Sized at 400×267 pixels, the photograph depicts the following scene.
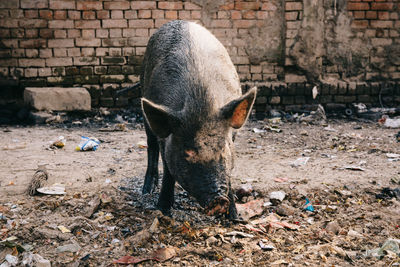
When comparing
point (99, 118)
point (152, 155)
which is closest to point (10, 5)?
point (99, 118)

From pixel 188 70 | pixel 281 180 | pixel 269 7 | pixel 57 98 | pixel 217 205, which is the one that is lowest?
pixel 281 180

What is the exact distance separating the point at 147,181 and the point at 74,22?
162 inches

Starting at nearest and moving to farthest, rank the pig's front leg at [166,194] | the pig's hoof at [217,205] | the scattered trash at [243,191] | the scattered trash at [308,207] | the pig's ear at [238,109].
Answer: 1. the pig's hoof at [217,205]
2. the pig's ear at [238,109]
3. the pig's front leg at [166,194]
4. the scattered trash at [308,207]
5. the scattered trash at [243,191]

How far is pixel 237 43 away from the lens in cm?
669

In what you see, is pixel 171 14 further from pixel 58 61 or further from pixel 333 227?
pixel 333 227

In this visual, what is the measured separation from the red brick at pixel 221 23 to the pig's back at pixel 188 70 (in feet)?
11.6

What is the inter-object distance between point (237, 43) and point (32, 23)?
11.6 ft

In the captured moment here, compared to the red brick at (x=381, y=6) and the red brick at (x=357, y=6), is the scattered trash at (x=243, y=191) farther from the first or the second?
the red brick at (x=381, y=6)

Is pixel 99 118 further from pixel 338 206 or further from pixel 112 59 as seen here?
pixel 338 206

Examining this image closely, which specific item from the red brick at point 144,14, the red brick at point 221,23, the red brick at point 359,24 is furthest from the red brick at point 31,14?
the red brick at point 359,24

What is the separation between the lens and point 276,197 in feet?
10.4

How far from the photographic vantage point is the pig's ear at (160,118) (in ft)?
7.25

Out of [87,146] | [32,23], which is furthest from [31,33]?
[87,146]

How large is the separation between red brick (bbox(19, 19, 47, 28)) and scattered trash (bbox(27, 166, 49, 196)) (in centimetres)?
380
